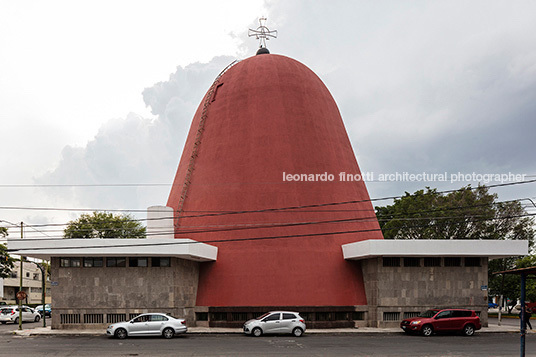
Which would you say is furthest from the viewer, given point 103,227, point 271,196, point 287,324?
point 103,227

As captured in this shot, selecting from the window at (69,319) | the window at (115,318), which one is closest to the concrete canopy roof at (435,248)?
the window at (115,318)

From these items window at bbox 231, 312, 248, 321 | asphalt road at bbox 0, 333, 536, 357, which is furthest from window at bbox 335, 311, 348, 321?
window at bbox 231, 312, 248, 321

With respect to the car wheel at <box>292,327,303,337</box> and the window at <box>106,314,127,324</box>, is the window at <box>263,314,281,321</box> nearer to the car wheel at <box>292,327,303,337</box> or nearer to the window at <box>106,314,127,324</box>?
the car wheel at <box>292,327,303,337</box>

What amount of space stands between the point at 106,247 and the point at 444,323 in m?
17.9

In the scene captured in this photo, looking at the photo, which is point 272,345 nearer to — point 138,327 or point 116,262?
point 138,327

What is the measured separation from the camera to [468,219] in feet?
144

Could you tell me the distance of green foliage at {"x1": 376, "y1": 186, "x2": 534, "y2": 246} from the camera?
4309 centimetres

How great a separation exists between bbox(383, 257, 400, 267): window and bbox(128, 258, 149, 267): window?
13460 millimetres

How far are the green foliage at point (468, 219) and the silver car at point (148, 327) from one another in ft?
79.6


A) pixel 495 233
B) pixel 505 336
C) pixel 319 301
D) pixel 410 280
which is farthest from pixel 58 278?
pixel 495 233

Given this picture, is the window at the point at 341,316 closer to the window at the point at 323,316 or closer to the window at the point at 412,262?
the window at the point at 323,316

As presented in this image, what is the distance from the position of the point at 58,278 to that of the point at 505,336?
940 inches

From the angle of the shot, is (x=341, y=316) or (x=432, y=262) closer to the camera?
(x=341, y=316)

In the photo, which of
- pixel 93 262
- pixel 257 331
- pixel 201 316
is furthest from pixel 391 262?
pixel 93 262
